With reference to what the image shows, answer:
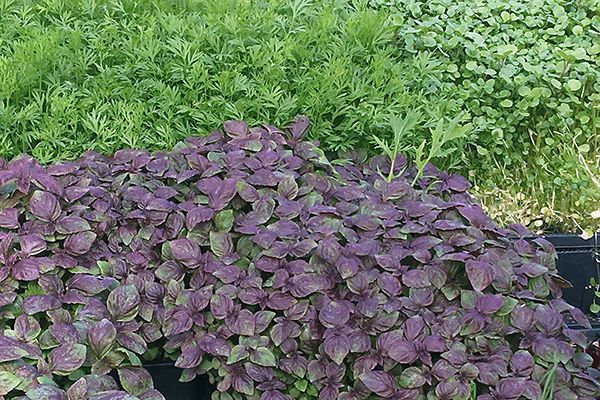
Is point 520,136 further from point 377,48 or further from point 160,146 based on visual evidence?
point 160,146

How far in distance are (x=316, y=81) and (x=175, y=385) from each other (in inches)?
41.2

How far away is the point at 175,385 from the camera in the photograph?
2.04 metres

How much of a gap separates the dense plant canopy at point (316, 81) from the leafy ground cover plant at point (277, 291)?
34 cm

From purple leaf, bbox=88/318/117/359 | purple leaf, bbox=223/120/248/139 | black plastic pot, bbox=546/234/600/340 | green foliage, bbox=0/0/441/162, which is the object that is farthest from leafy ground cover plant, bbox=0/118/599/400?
black plastic pot, bbox=546/234/600/340

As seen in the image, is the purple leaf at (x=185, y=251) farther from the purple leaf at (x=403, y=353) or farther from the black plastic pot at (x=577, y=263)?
the black plastic pot at (x=577, y=263)

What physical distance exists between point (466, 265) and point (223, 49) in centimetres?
116

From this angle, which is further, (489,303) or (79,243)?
(79,243)

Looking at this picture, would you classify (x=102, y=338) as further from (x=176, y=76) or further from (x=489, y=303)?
(x=176, y=76)

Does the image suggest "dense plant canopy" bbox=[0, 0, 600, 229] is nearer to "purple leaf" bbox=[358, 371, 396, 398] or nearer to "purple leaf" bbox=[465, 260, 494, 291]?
"purple leaf" bbox=[465, 260, 494, 291]

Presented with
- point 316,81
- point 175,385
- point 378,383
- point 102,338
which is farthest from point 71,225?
point 316,81

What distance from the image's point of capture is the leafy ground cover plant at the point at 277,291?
168cm

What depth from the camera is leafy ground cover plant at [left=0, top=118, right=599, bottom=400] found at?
168 cm

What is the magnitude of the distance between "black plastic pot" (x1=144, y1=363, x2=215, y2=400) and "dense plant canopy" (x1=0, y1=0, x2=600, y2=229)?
0.70 m

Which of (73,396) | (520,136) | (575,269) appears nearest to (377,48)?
(520,136)
